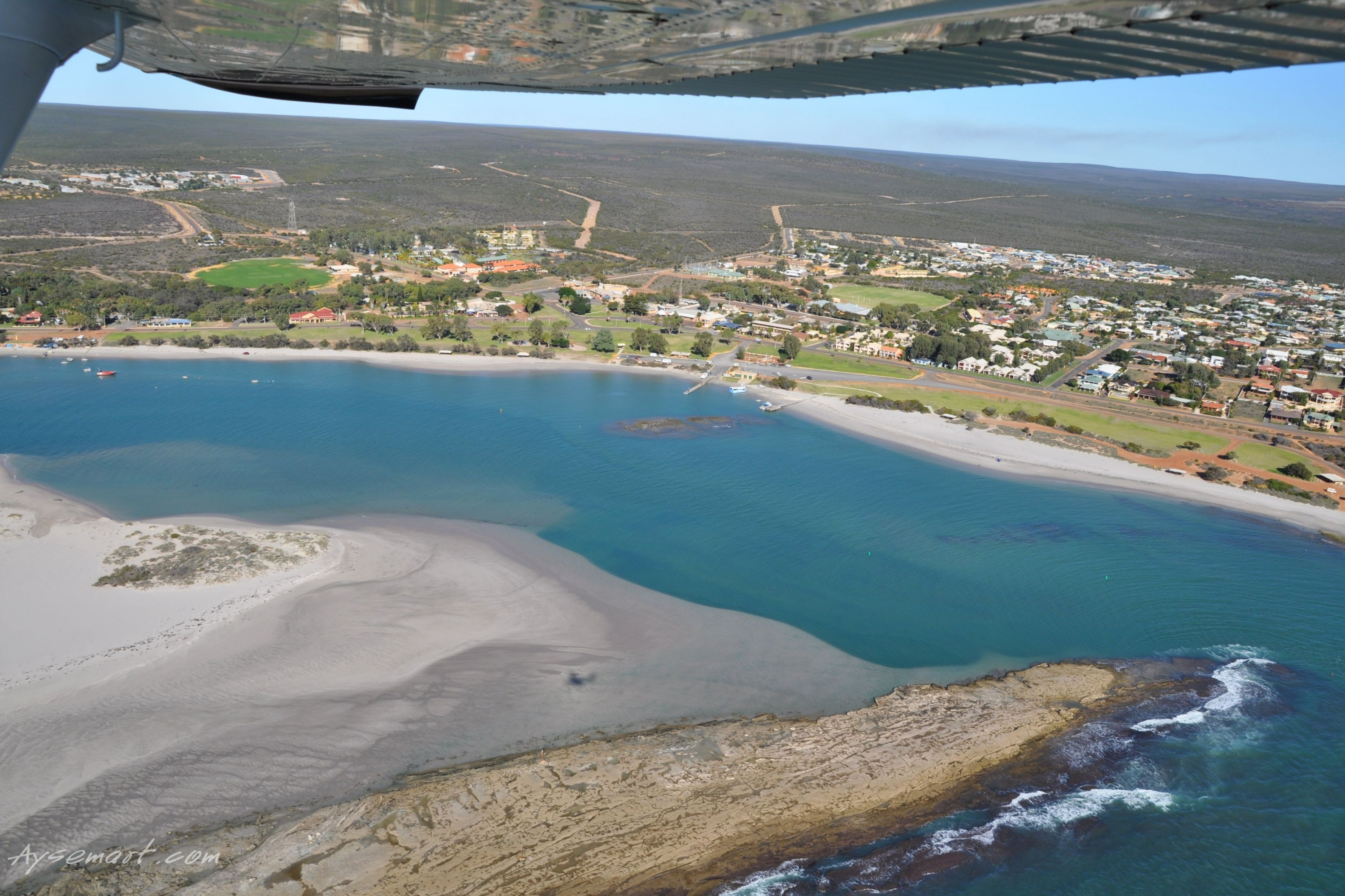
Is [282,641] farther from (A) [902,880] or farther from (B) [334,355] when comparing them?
(B) [334,355]

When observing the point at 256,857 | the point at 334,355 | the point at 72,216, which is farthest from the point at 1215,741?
the point at 72,216

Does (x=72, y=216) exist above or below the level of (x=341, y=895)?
above

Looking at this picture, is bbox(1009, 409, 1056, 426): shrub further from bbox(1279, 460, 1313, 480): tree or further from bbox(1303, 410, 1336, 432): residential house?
bbox(1303, 410, 1336, 432): residential house

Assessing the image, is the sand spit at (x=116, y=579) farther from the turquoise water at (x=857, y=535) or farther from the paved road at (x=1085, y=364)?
the paved road at (x=1085, y=364)

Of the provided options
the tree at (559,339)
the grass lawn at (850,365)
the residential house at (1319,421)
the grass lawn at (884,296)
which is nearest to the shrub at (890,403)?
the grass lawn at (850,365)

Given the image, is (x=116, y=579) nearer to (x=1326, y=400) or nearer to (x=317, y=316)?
(x=317, y=316)
